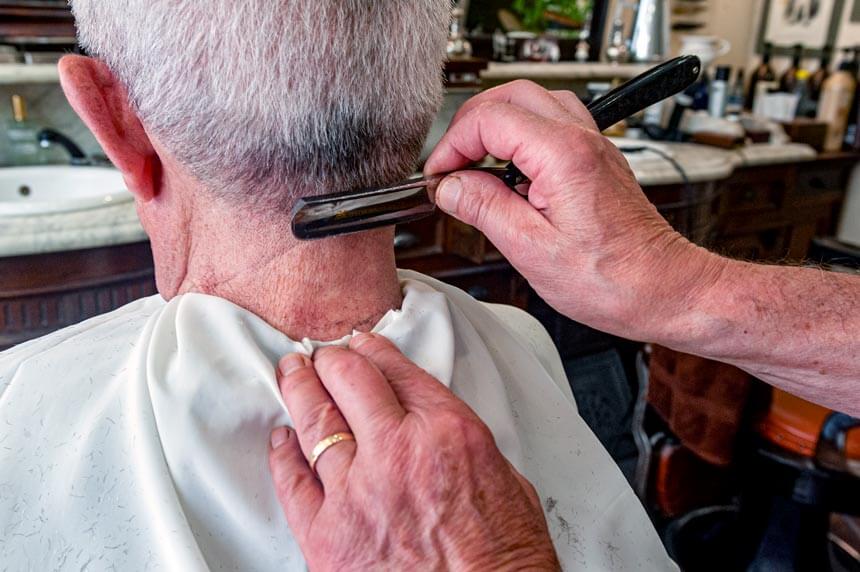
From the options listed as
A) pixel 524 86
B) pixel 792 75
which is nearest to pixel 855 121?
pixel 792 75

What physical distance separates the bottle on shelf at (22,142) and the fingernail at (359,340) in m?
1.81

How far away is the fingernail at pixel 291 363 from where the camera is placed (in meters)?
0.81

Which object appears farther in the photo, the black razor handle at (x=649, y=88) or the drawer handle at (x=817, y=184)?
the drawer handle at (x=817, y=184)

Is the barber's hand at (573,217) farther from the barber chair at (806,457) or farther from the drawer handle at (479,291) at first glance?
the drawer handle at (479,291)

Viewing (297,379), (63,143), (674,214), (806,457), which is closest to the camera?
(297,379)

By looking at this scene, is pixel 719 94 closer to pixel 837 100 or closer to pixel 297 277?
pixel 837 100

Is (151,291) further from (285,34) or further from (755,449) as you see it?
(755,449)

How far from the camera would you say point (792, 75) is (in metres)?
3.85

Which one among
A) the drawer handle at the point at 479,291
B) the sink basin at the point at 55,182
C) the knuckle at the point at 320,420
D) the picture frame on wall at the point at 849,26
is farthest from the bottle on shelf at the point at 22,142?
the picture frame on wall at the point at 849,26

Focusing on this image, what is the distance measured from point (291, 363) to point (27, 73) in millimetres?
1641

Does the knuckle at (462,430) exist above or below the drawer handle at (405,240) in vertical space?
above

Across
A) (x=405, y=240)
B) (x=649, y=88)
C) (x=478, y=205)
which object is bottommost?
(x=405, y=240)

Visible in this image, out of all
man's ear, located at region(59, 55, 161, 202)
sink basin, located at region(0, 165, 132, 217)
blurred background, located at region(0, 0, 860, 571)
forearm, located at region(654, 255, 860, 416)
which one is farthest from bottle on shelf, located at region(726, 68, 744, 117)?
man's ear, located at region(59, 55, 161, 202)

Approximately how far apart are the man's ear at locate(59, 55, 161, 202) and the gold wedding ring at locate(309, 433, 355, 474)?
398 millimetres
